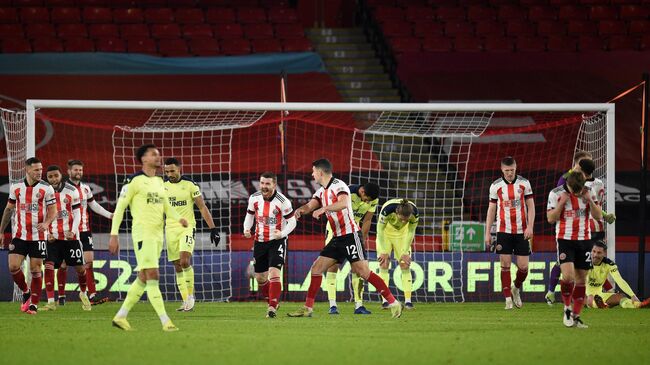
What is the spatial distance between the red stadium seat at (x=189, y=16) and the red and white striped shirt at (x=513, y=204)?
11660mm

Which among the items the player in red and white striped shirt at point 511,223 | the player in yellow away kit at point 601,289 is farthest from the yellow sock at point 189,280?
the player in yellow away kit at point 601,289

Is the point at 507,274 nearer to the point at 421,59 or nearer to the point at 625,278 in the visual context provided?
the point at 625,278

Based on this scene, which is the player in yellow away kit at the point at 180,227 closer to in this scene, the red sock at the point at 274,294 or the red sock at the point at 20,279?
the red sock at the point at 274,294

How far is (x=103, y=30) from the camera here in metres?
23.6

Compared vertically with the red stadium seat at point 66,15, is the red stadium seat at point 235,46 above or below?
below

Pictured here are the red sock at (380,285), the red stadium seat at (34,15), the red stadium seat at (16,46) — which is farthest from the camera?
the red stadium seat at (34,15)

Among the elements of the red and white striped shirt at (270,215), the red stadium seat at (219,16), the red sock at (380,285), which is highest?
the red stadium seat at (219,16)

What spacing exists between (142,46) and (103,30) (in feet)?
4.09

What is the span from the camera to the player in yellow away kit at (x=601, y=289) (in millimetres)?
14750

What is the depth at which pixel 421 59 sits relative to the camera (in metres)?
22.2

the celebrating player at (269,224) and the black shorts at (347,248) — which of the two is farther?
the celebrating player at (269,224)

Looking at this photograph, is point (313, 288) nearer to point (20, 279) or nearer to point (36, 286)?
point (36, 286)

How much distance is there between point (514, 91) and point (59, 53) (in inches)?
392

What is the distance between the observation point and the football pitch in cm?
845
